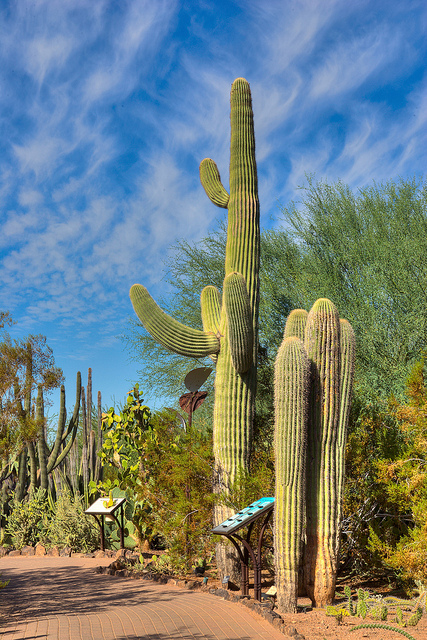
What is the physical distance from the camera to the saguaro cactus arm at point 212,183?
801 cm

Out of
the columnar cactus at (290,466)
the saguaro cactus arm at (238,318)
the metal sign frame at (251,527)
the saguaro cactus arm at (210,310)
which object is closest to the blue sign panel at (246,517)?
the metal sign frame at (251,527)

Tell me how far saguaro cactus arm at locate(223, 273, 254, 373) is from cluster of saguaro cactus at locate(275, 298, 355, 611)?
3.37 ft

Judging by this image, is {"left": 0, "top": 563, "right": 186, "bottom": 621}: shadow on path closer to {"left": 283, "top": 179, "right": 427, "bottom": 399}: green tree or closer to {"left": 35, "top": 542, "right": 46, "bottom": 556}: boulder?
{"left": 35, "top": 542, "right": 46, "bottom": 556}: boulder

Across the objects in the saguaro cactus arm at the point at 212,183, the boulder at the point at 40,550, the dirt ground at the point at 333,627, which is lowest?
the boulder at the point at 40,550

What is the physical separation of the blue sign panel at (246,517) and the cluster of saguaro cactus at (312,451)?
0.15m

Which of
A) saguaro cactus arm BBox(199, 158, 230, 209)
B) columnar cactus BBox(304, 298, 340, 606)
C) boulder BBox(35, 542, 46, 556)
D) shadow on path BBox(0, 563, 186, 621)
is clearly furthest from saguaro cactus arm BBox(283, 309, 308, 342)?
boulder BBox(35, 542, 46, 556)

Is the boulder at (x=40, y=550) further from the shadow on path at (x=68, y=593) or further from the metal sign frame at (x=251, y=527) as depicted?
the metal sign frame at (x=251, y=527)

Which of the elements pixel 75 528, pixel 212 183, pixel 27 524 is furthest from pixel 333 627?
pixel 27 524

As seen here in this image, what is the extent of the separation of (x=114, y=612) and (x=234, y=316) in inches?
129

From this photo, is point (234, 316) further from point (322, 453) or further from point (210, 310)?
point (322, 453)

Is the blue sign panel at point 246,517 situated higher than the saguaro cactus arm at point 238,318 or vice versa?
the saguaro cactus arm at point 238,318

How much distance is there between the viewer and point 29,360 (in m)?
11.6

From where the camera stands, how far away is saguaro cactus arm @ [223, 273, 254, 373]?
658 centimetres

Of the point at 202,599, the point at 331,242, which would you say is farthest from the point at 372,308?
the point at 202,599
